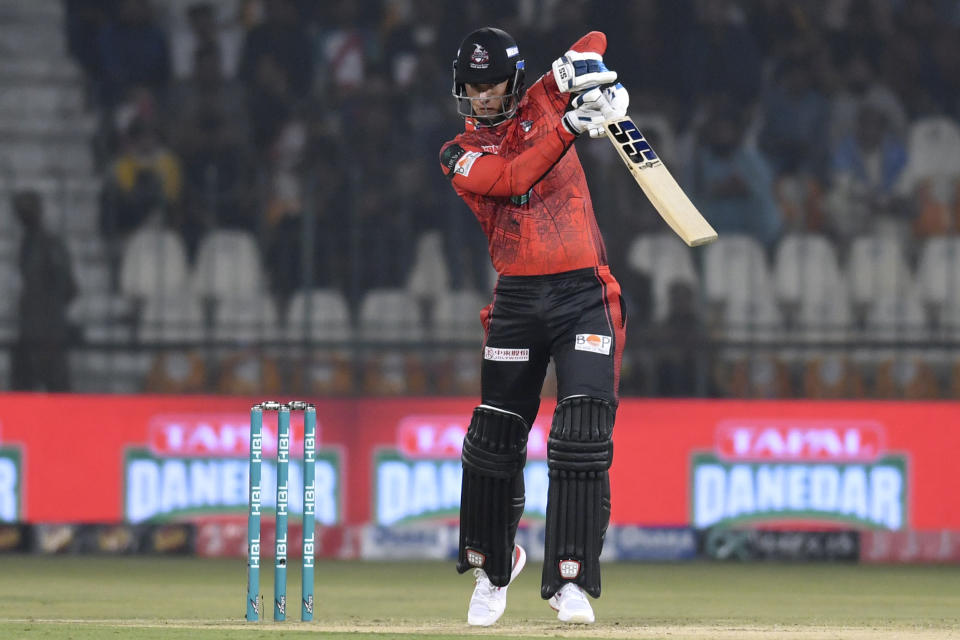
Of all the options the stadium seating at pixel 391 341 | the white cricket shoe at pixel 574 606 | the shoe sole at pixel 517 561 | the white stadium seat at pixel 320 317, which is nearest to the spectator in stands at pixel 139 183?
the white stadium seat at pixel 320 317

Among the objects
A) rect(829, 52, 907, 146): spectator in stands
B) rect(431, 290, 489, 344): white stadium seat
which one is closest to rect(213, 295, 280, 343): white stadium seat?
rect(431, 290, 489, 344): white stadium seat

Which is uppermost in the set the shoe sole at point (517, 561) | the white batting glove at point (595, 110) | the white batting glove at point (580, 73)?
the white batting glove at point (580, 73)

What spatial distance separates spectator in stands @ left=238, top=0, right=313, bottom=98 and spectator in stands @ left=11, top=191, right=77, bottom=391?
1707 mm

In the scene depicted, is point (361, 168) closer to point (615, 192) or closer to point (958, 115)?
point (615, 192)

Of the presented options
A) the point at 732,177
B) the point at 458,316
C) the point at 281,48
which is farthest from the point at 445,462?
the point at 281,48

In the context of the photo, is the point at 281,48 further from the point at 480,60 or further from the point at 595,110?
the point at 595,110

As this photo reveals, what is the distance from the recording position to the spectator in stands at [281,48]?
1083 centimetres

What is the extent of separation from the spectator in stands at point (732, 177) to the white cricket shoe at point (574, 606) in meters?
5.70

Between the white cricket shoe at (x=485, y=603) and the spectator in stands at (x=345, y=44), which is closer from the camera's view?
the white cricket shoe at (x=485, y=603)

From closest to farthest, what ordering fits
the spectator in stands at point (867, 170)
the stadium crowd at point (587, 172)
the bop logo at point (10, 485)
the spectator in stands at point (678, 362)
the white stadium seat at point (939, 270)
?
the bop logo at point (10, 485) → the spectator in stands at point (678, 362) → the stadium crowd at point (587, 172) → the white stadium seat at point (939, 270) → the spectator in stands at point (867, 170)

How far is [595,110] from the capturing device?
480 centimetres

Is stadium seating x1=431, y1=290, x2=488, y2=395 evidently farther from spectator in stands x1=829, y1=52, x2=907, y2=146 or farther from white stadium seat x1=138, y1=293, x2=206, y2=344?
spectator in stands x1=829, y1=52, x2=907, y2=146

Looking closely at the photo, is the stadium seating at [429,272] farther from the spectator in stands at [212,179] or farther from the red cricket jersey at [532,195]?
the red cricket jersey at [532,195]

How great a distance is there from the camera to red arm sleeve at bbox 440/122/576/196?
15.7 ft
